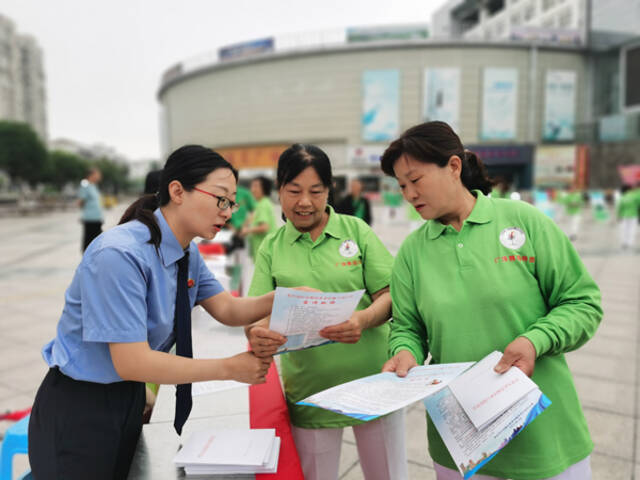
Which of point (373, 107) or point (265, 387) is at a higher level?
point (373, 107)

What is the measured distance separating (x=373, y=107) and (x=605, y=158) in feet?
61.8

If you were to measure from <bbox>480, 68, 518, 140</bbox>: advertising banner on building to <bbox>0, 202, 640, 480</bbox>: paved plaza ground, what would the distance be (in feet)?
104

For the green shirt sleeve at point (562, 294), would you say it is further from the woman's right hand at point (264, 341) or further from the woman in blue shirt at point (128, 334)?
the woman in blue shirt at point (128, 334)

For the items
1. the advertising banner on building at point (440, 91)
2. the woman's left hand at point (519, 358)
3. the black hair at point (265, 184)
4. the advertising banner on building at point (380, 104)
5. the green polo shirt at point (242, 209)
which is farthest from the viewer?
the advertising banner on building at point (380, 104)

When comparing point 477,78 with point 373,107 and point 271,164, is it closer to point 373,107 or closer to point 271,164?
point 373,107

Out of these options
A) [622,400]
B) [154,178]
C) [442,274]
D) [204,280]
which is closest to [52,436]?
[204,280]

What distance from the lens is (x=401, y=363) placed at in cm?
134

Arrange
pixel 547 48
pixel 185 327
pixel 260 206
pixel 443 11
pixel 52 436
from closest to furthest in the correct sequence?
pixel 52 436 → pixel 185 327 → pixel 260 206 → pixel 547 48 → pixel 443 11

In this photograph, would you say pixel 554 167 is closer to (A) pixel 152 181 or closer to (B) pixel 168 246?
(A) pixel 152 181

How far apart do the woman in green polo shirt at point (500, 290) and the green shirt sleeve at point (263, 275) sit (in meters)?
0.58

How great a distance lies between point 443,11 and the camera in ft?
180

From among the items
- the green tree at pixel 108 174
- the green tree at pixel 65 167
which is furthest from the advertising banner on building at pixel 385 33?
the green tree at pixel 108 174

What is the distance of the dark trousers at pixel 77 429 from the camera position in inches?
48.8

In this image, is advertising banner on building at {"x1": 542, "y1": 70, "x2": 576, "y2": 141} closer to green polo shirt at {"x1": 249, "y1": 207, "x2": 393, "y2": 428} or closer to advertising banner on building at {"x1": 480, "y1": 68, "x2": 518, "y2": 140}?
advertising banner on building at {"x1": 480, "y1": 68, "x2": 518, "y2": 140}
